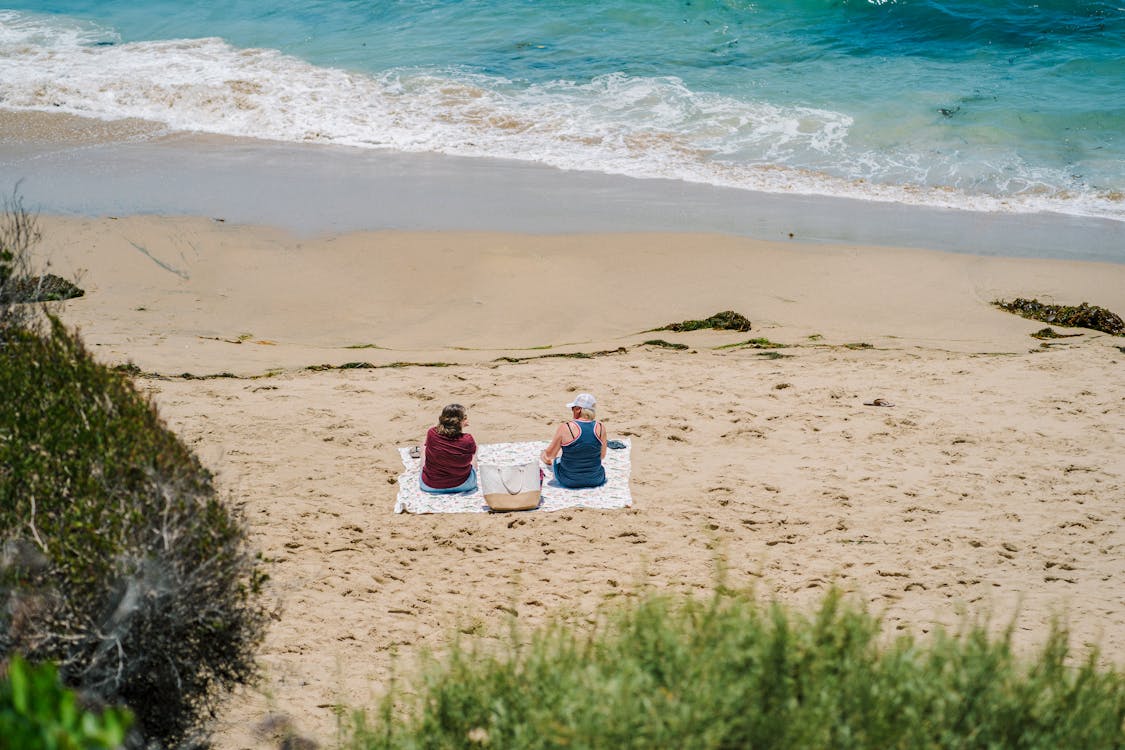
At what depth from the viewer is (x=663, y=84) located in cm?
1945

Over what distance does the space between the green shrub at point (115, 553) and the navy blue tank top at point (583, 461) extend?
3.22 meters

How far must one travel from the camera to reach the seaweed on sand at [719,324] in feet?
34.4

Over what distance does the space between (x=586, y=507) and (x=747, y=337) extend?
383 cm

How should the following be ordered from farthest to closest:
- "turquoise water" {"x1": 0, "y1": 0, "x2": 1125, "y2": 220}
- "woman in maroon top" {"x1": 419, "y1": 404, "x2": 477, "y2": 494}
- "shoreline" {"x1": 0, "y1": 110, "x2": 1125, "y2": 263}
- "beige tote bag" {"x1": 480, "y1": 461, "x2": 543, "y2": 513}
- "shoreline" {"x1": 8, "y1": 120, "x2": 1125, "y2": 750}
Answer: "turquoise water" {"x1": 0, "y1": 0, "x2": 1125, "y2": 220}
"shoreline" {"x1": 0, "y1": 110, "x2": 1125, "y2": 263}
"woman in maroon top" {"x1": 419, "y1": 404, "x2": 477, "y2": 494}
"beige tote bag" {"x1": 480, "y1": 461, "x2": 543, "y2": 513}
"shoreline" {"x1": 8, "y1": 120, "x2": 1125, "y2": 750}

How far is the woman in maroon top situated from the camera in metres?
7.38

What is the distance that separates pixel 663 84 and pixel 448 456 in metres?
14.2

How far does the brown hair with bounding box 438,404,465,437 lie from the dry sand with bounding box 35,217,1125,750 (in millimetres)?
685

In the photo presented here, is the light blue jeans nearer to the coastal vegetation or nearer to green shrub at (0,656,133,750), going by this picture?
the coastal vegetation

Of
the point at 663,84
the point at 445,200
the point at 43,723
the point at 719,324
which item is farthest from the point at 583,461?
the point at 663,84

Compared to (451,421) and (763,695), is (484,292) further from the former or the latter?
(763,695)

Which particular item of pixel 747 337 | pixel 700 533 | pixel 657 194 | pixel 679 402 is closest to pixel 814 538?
pixel 700 533

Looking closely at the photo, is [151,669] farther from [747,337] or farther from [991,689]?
[747,337]

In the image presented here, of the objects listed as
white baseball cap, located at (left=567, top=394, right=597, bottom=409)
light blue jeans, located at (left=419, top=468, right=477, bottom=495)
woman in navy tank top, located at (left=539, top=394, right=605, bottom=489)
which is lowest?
light blue jeans, located at (left=419, top=468, right=477, bottom=495)

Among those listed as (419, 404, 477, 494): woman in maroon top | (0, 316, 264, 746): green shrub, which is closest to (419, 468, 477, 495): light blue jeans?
(419, 404, 477, 494): woman in maroon top
